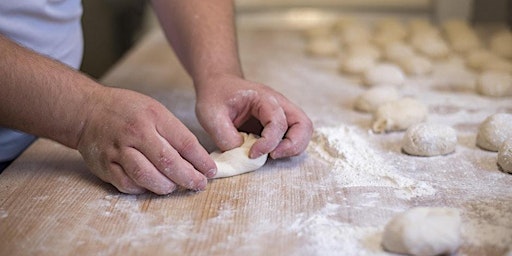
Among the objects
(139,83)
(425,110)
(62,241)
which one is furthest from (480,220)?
(139,83)

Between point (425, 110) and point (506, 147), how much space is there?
34 cm

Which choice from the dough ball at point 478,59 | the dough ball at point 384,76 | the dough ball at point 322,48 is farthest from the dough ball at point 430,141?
the dough ball at point 322,48

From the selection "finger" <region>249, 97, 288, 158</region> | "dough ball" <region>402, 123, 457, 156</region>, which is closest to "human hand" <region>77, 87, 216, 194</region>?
"finger" <region>249, 97, 288, 158</region>

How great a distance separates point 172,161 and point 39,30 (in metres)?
0.57

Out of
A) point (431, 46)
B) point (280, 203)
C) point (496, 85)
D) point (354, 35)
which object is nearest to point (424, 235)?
point (280, 203)

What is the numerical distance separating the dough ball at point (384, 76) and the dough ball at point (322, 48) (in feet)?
1.36

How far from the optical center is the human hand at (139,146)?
115 cm

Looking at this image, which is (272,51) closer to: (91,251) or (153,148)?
(153,148)

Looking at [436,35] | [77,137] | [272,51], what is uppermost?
[77,137]

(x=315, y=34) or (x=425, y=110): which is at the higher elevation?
(x=425, y=110)

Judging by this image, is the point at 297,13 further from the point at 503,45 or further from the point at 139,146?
the point at 139,146

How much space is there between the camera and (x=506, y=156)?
4.28ft

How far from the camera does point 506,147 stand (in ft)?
4.32

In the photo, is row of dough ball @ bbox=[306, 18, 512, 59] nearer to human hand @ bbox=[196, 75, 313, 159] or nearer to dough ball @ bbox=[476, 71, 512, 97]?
dough ball @ bbox=[476, 71, 512, 97]
